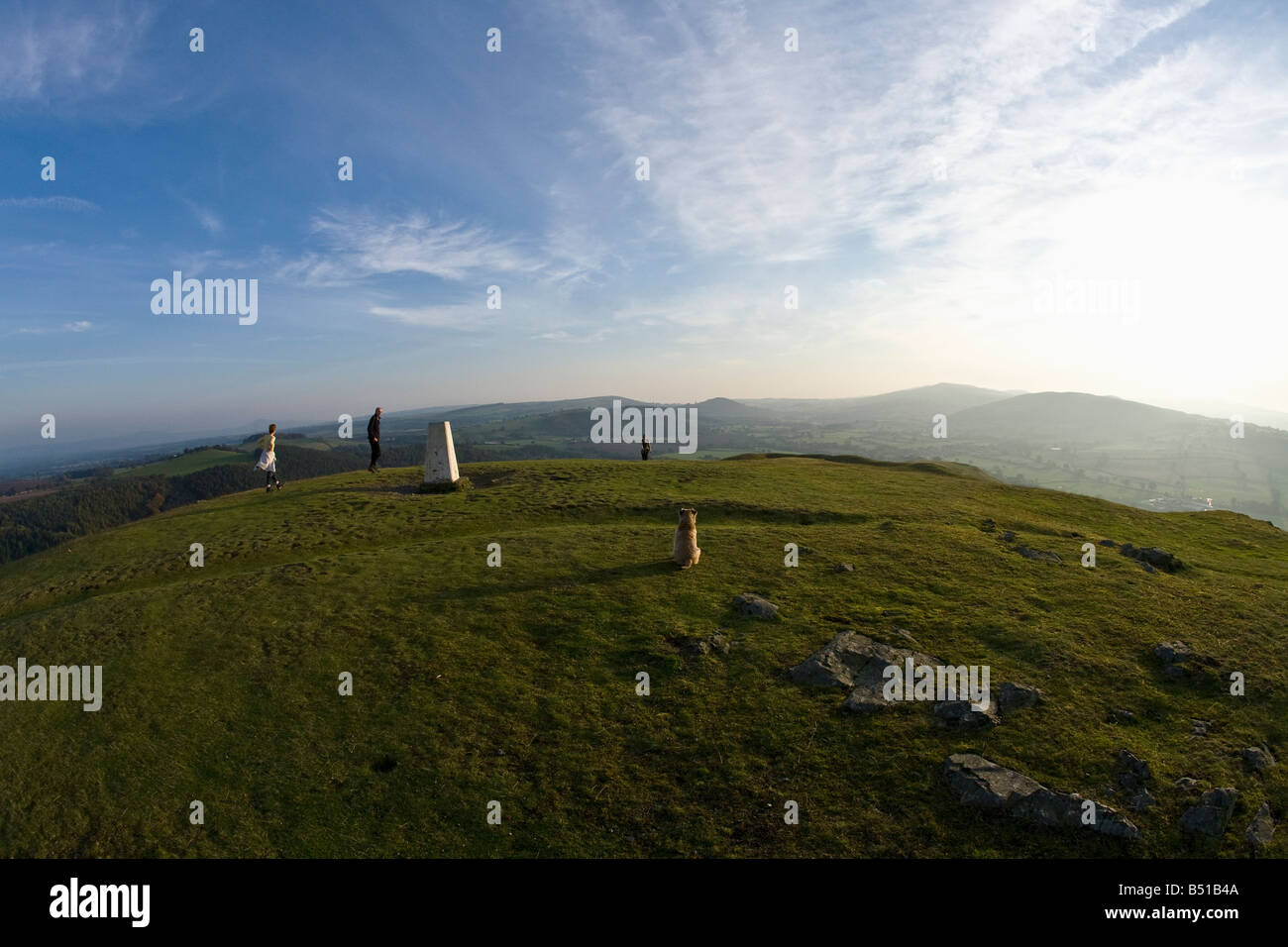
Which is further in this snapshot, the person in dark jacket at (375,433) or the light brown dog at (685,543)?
the person in dark jacket at (375,433)

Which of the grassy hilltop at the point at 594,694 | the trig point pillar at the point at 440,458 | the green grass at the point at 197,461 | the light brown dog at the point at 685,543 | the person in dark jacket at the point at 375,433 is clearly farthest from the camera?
the green grass at the point at 197,461

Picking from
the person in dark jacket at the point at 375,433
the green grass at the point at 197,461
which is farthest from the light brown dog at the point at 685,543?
the green grass at the point at 197,461

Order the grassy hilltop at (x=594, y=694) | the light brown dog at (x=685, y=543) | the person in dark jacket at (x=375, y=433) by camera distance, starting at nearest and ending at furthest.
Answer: the grassy hilltop at (x=594, y=694) < the light brown dog at (x=685, y=543) < the person in dark jacket at (x=375, y=433)

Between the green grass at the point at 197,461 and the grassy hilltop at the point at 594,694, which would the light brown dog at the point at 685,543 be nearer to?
the grassy hilltop at the point at 594,694

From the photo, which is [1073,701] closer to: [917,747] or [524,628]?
[917,747]

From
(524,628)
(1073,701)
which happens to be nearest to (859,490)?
(1073,701)

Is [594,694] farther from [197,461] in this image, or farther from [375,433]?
[197,461]
